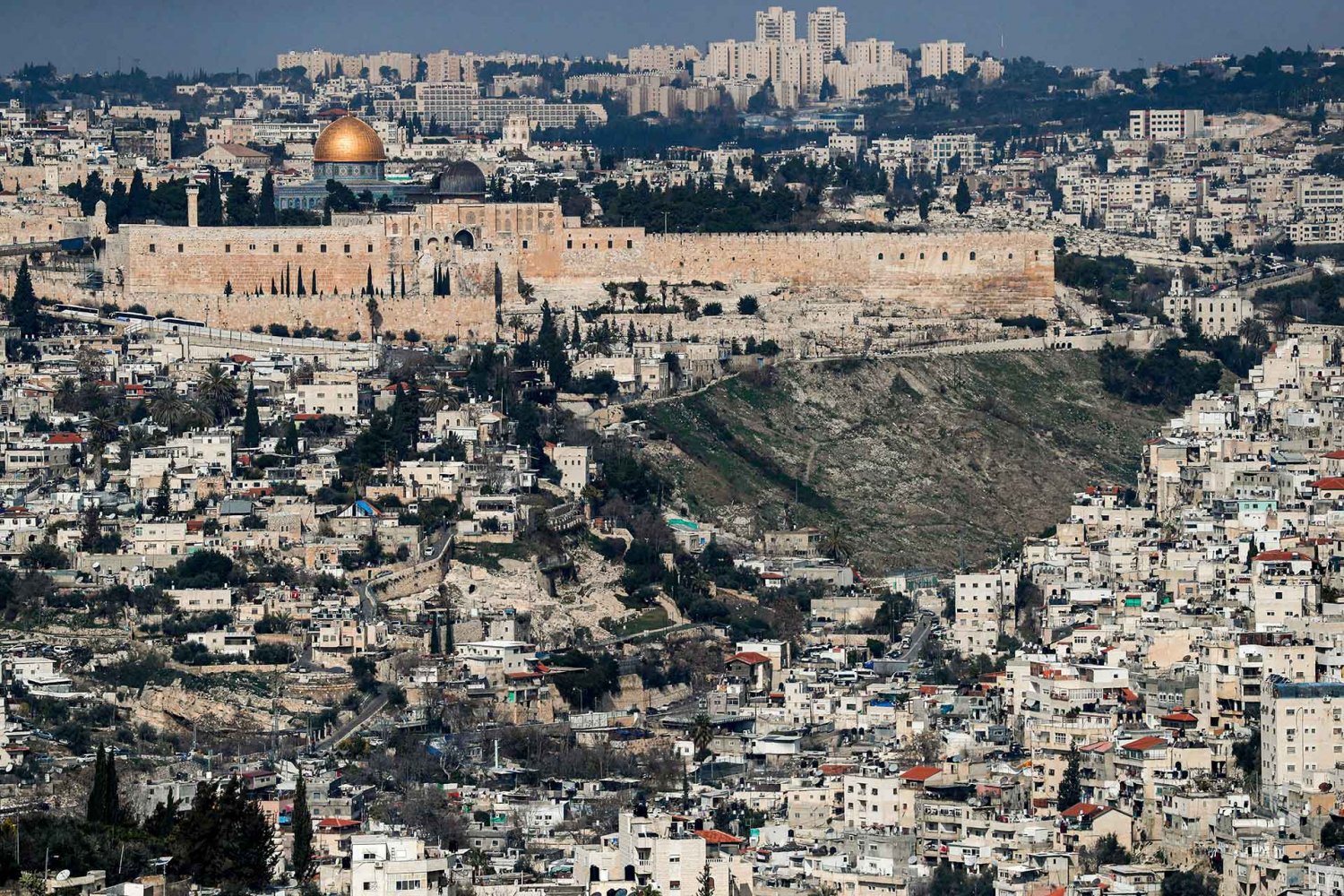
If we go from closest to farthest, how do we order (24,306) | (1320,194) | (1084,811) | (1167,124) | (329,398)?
(1084,811)
(329,398)
(24,306)
(1320,194)
(1167,124)

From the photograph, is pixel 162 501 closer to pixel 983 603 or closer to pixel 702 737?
pixel 983 603

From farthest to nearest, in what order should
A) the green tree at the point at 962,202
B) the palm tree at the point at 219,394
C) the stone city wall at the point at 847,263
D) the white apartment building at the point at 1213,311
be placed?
the green tree at the point at 962,202 < the white apartment building at the point at 1213,311 < the stone city wall at the point at 847,263 < the palm tree at the point at 219,394

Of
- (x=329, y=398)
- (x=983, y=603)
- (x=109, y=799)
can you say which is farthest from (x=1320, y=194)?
(x=109, y=799)

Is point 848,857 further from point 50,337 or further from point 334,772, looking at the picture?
point 50,337

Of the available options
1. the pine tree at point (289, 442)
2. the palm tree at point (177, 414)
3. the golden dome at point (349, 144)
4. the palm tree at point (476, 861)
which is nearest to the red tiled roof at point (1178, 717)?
the palm tree at point (476, 861)

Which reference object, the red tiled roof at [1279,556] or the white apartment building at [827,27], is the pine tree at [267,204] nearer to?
the red tiled roof at [1279,556]

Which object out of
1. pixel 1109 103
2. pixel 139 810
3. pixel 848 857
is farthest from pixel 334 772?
pixel 1109 103
